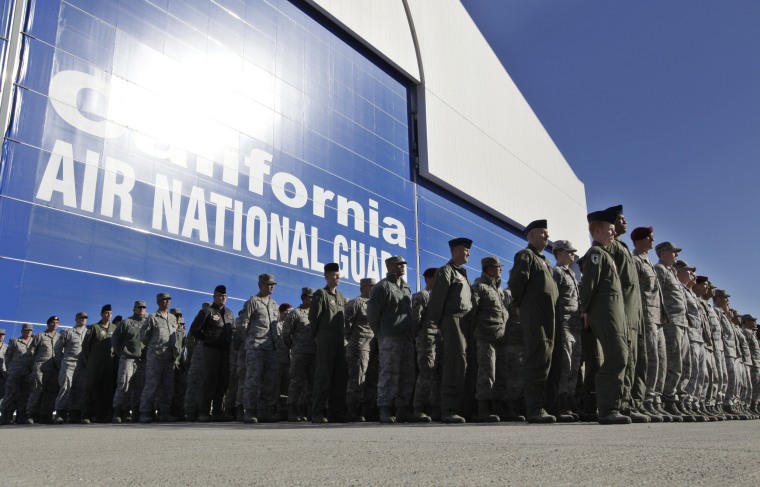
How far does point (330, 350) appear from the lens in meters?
Result: 5.62

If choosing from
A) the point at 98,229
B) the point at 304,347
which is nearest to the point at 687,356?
the point at 304,347

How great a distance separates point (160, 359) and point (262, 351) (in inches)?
69.9

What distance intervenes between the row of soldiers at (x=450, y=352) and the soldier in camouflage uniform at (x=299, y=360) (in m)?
0.01

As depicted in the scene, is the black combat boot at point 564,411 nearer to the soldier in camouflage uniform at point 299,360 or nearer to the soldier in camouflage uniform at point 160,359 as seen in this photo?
the soldier in camouflage uniform at point 299,360

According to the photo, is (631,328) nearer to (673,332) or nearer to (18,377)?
(673,332)

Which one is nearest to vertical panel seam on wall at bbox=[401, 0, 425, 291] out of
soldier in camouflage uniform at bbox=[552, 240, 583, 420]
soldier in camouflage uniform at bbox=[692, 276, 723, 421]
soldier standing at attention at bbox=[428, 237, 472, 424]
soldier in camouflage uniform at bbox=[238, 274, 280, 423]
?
soldier in camouflage uniform at bbox=[238, 274, 280, 423]

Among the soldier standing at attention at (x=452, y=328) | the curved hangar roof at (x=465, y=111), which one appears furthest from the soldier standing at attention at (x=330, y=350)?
the curved hangar roof at (x=465, y=111)

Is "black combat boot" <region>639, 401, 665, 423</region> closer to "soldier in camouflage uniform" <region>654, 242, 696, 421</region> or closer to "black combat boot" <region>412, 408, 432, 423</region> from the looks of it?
"soldier in camouflage uniform" <region>654, 242, 696, 421</region>

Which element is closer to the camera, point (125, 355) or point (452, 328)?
point (452, 328)

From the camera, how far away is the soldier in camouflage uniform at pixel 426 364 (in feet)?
17.7

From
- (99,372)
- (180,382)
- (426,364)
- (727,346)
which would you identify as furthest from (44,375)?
(727,346)

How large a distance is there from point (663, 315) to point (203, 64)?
9.18 m

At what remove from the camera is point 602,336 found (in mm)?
3852

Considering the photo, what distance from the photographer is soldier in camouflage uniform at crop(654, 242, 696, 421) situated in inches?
191
